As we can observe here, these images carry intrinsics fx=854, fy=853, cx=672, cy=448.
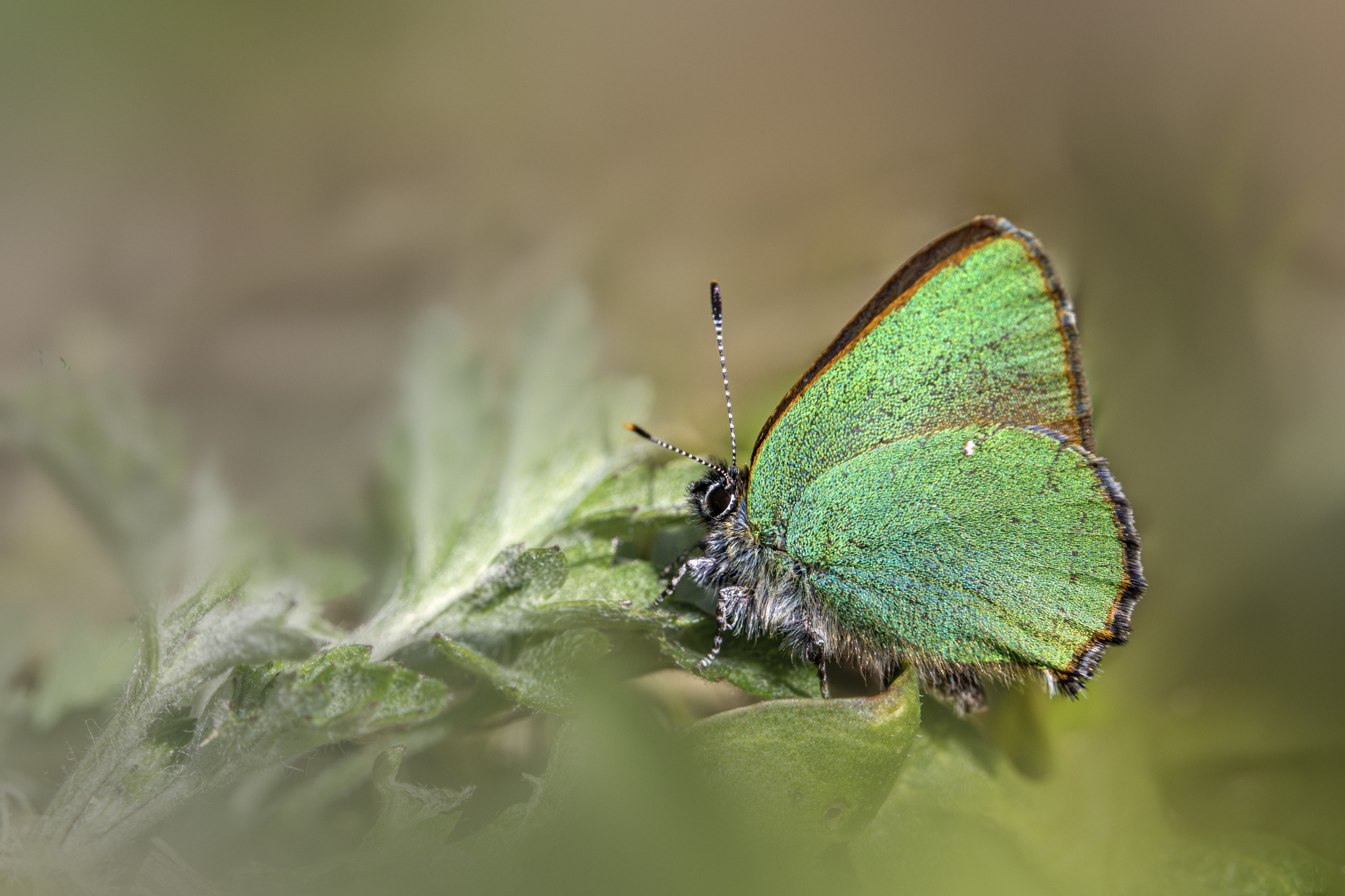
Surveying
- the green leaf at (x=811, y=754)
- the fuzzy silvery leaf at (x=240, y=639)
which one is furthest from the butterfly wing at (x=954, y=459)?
the fuzzy silvery leaf at (x=240, y=639)

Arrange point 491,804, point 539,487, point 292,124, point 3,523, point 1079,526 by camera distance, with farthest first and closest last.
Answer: point 292,124
point 3,523
point 539,487
point 1079,526
point 491,804

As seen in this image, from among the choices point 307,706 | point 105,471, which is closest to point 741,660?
point 307,706

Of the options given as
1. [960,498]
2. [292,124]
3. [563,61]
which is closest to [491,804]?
[960,498]

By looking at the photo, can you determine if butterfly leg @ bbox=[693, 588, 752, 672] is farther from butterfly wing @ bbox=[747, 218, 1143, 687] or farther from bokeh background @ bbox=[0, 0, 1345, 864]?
bokeh background @ bbox=[0, 0, 1345, 864]

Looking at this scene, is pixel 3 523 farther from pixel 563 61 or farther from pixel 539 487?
pixel 563 61

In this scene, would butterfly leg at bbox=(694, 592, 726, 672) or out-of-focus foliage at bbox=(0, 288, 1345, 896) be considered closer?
out-of-focus foliage at bbox=(0, 288, 1345, 896)

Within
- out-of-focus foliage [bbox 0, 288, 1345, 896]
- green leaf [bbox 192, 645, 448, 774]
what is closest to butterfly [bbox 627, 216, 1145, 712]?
out-of-focus foliage [bbox 0, 288, 1345, 896]
